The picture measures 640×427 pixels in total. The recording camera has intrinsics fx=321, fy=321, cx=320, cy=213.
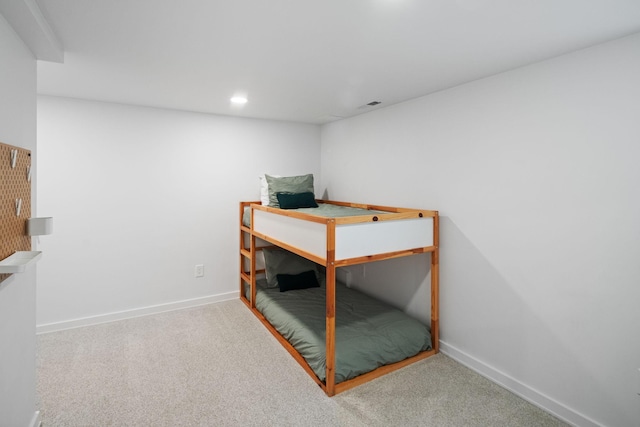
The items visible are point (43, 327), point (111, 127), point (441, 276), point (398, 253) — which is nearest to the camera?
point (398, 253)

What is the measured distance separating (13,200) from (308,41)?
156 cm

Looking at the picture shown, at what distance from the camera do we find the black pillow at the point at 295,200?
335cm

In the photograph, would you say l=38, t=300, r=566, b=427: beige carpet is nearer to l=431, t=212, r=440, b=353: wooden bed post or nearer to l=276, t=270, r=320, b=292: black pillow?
l=431, t=212, r=440, b=353: wooden bed post

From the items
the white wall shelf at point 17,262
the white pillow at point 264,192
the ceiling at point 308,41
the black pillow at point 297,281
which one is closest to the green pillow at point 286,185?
the white pillow at point 264,192

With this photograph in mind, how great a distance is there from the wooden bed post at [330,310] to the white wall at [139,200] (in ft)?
6.35

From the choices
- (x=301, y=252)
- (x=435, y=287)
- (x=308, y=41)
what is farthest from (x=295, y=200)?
(x=308, y=41)

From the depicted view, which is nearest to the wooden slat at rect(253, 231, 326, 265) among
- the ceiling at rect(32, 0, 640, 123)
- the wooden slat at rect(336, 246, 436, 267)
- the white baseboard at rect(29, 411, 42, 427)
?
the wooden slat at rect(336, 246, 436, 267)

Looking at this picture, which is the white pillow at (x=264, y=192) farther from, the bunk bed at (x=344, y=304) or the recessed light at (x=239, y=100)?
the recessed light at (x=239, y=100)

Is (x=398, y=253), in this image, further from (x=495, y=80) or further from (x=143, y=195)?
(x=143, y=195)

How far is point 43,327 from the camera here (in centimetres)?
290

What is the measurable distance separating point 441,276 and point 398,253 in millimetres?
555

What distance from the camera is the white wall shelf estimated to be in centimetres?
111

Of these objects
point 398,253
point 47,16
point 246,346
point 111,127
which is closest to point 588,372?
point 398,253

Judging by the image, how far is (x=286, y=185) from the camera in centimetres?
350
